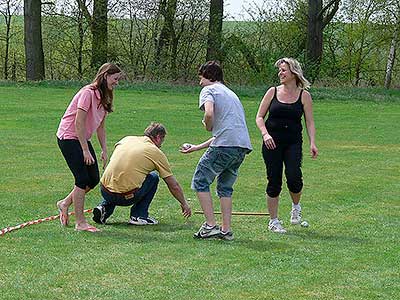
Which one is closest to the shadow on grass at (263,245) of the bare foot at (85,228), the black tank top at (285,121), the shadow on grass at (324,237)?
the shadow on grass at (324,237)

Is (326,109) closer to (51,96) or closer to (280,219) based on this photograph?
(51,96)

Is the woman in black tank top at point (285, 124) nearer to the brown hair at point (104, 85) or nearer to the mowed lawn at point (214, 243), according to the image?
the mowed lawn at point (214, 243)

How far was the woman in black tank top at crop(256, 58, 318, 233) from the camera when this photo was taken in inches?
318

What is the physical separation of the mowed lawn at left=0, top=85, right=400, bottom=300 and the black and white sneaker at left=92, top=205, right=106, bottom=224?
0.21 metres

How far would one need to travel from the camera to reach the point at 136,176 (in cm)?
826

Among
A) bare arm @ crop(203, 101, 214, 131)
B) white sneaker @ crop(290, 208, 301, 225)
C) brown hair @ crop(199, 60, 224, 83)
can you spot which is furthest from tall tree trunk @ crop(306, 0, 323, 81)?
bare arm @ crop(203, 101, 214, 131)

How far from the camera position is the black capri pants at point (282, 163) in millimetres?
8141

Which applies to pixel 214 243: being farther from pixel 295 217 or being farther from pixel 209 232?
pixel 295 217

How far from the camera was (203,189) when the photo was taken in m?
7.69

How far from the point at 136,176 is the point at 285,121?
1.54 metres

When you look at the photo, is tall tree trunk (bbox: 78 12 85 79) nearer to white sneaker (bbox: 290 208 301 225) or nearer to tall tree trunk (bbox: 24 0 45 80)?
tall tree trunk (bbox: 24 0 45 80)

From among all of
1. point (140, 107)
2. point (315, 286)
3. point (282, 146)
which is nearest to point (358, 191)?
point (282, 146)

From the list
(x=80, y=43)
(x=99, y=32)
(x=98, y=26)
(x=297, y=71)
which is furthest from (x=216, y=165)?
(x=80, y=43)

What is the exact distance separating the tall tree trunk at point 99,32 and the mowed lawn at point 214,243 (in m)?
20.0
